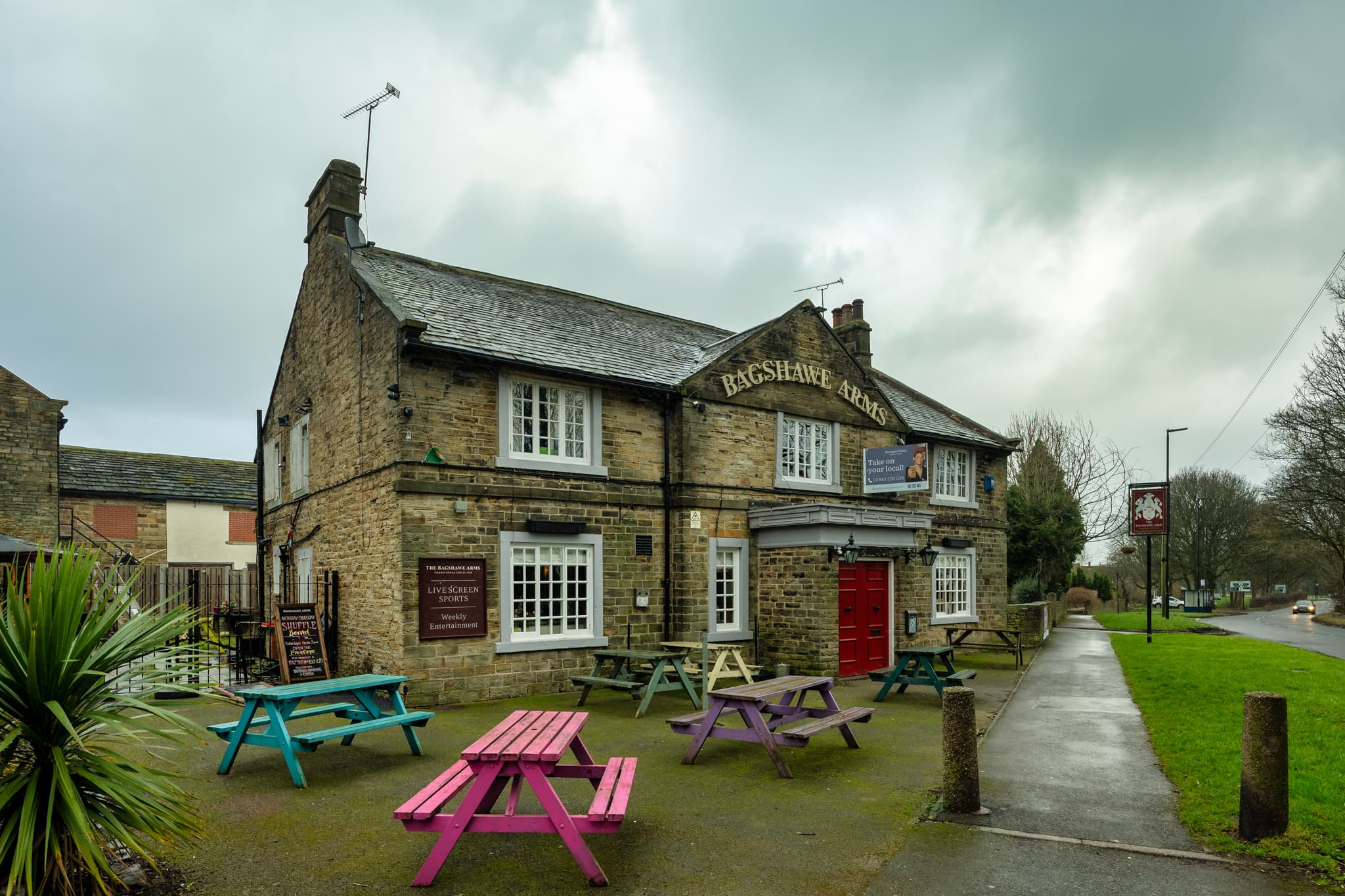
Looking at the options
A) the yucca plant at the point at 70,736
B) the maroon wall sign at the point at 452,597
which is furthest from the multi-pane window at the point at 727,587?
the yucca plant at the point at 70,736

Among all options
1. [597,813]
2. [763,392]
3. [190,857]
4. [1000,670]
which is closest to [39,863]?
[190,857]

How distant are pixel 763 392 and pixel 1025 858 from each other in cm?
1182

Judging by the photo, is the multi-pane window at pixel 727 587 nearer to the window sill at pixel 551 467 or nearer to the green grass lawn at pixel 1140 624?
the window sill at pixel 551 467

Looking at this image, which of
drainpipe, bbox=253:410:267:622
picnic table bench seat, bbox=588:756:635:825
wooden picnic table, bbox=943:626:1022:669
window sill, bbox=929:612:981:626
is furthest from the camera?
window sill, bbox=929:612:981:626

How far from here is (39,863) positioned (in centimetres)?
434

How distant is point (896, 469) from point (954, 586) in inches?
225

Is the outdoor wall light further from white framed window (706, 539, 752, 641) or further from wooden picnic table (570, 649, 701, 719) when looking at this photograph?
wooden picnic table (570, 649, 701, 719)

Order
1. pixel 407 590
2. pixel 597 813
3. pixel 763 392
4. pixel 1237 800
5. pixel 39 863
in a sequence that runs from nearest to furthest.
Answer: pixel 39 863
pixel 597 813
pixel 1237 800
pixel 407 590
pixel 763 392

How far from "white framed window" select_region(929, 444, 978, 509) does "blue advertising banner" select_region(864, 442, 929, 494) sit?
3833 millimetres


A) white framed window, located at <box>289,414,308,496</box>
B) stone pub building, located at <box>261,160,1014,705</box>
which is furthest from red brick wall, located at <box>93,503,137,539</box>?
white framed window, located at <box>289,414,308,496</box>

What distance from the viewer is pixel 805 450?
17.6 metres

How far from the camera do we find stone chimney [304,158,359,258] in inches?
634

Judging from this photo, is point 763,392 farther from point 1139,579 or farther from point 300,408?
point 1139,579

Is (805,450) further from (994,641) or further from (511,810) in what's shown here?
(511,810)
